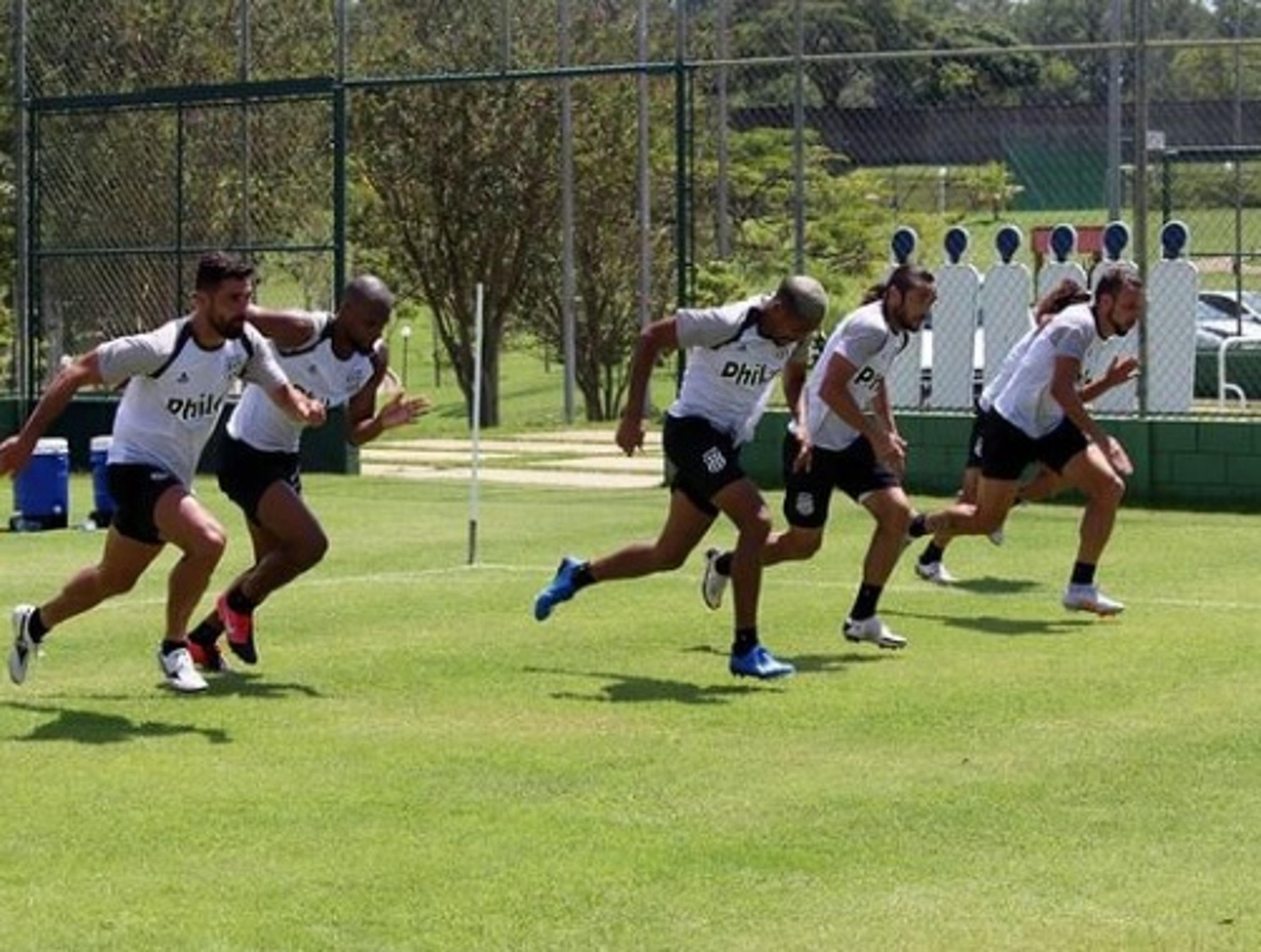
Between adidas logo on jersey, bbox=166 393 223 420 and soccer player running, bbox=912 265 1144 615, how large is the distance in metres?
4.65

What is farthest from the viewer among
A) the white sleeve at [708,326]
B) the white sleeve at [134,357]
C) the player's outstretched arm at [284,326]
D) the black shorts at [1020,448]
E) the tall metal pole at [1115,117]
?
the tall metal pole at [1115,117]

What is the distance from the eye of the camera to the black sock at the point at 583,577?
14844 millimetres

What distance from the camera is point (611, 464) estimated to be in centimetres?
2816

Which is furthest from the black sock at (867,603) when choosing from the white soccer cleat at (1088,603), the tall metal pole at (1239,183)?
the tall metal pole at (1239,183)

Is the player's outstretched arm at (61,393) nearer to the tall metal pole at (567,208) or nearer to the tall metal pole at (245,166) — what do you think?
the tall metal pole at (245,166)

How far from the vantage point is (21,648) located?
13203 mm

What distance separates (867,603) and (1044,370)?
203cm

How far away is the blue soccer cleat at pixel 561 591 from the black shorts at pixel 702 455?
42.6 inches

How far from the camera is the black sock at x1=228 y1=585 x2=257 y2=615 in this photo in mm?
13961

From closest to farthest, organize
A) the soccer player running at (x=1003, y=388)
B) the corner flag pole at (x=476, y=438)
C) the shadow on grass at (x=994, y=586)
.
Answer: the soccer player running at (x=1003, y=388), the shadow on grass at (x=994, y=586), the corner flag pole at (x=476, y=438)

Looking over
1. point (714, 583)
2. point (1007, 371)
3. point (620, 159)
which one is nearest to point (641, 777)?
point (714, 583)

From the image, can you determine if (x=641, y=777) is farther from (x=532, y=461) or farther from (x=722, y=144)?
(x=722, y=144)

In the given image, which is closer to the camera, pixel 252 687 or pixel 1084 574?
pixel 252 687

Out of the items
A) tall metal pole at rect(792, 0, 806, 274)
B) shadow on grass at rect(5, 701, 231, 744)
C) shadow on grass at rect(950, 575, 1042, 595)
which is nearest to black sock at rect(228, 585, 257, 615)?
shadow on grass at rect(5, 701, 231, 744)
